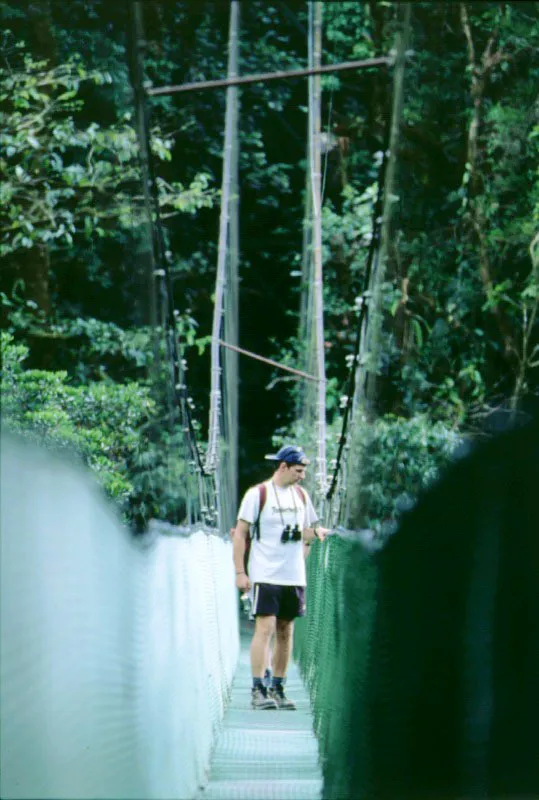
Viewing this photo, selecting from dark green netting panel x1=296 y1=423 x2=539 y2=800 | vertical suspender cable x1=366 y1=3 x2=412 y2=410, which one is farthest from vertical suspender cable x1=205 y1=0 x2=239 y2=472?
dark green netting panel x1=296 y1=423 x2=539 y2=800

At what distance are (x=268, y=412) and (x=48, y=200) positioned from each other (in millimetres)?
2601

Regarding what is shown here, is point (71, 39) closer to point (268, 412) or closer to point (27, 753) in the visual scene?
point (268, 412)

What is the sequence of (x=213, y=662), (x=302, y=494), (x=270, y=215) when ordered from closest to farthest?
(x=213, y=662) < (x=302, y=494) < (x=270, y=215)

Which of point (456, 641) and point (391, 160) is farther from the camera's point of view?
point (391, 160)

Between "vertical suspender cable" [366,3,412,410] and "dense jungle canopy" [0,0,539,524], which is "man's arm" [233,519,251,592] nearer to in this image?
"vertical suspender cable" [366,3,412,410]

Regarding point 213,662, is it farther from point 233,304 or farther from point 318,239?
point 233,304

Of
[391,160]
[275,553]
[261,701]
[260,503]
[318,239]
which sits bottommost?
[261,701]

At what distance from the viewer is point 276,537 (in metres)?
3.57

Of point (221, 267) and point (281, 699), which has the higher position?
point (221, 267)

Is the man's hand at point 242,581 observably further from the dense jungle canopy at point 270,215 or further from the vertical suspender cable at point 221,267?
the vertical suspender cable at point 221,267

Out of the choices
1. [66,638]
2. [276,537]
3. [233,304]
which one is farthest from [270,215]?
[66,638]

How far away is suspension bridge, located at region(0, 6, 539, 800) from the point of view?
4.32 ft

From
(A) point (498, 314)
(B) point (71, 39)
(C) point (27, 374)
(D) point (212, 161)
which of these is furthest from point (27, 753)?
(D) point (212, 161)

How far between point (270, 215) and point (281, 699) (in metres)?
7.86
